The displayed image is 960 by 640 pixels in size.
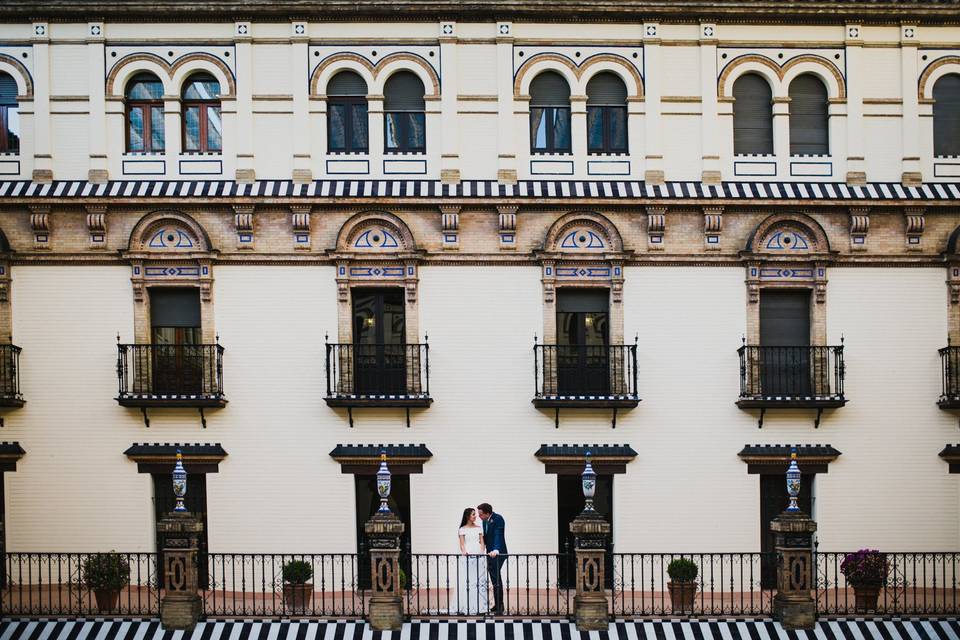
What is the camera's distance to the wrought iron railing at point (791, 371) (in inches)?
800

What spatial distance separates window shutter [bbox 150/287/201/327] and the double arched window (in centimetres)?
381

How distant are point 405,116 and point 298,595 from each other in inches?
345

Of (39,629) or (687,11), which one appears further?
(687,11)

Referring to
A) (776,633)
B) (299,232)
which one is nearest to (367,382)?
(299,232)

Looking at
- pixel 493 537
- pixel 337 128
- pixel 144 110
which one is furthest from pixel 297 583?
pixel 144 110

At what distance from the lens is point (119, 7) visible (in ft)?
67.1

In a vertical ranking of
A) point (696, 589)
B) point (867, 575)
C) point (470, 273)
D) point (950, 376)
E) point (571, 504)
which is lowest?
point (696, 589)

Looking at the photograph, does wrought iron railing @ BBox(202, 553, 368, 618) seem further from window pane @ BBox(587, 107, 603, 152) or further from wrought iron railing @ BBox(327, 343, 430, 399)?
window pane @ BBox(587, 107, 603, 152)

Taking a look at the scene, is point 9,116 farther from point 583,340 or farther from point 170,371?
point 583,340

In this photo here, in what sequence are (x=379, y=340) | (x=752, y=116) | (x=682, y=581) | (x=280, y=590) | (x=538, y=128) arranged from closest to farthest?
(x=682, y=581)
(x=280, y=590)
(x=379, y=340)
(x=538, y=128)
(x=752, y=116)

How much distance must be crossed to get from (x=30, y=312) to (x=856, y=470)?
1524cm

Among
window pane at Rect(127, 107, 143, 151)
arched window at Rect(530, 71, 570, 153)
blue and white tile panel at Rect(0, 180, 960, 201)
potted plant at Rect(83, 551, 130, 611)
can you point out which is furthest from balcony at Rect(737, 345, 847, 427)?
window pane at Rect(127, 107, 143, 151)

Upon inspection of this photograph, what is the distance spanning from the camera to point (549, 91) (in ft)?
68.9

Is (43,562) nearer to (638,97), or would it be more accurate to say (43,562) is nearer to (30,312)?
(30,312)
